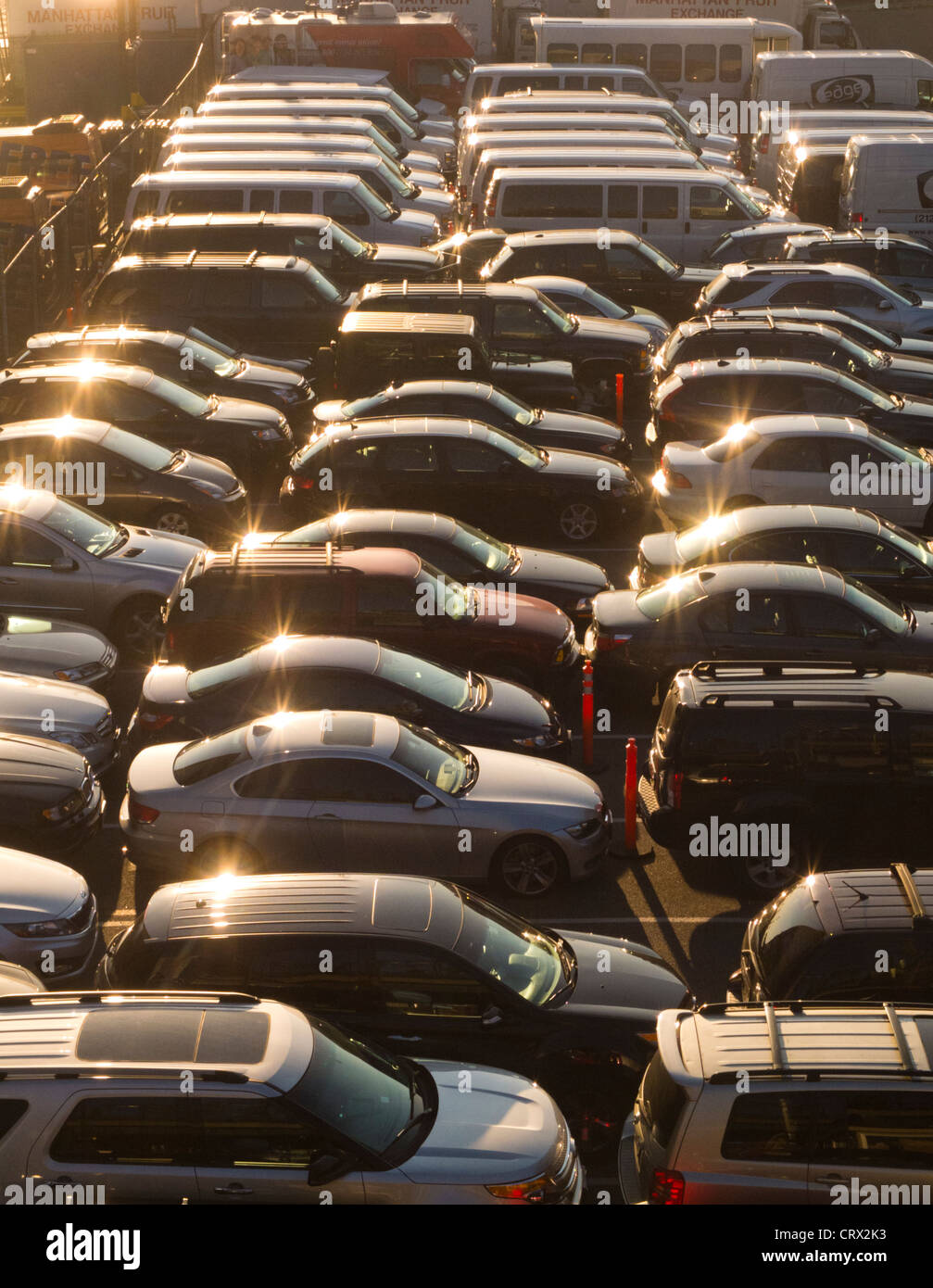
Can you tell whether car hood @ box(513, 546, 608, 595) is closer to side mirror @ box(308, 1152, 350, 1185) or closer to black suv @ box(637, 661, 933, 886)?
black suv @ box(637, 661, 933, 886)

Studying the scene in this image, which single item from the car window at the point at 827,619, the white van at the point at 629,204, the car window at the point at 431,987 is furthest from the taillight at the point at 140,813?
the white van at the point at 629,204

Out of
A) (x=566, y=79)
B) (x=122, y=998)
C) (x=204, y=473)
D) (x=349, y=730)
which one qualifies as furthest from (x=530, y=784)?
(x=566, y=79)

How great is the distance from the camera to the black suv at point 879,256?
920 inches

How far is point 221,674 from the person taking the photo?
12.2 m

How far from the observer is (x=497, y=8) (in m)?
44.4

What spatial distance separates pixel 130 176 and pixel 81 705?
2187 centimetres

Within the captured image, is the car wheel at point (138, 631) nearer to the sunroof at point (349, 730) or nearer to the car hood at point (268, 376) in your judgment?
the sunroof at point (349, 730)

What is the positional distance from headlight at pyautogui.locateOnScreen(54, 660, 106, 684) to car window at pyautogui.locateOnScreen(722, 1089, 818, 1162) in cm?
775

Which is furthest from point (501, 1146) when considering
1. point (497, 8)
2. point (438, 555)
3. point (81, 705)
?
point (497, 8)

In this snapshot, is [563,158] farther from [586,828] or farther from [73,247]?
[586,828]

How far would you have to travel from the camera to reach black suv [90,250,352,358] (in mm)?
20828

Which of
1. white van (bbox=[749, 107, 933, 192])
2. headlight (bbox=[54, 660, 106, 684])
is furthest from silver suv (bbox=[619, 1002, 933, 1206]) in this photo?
white van (bbox=[749, 107, 933, 192])

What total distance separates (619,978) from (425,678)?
12.0ft
